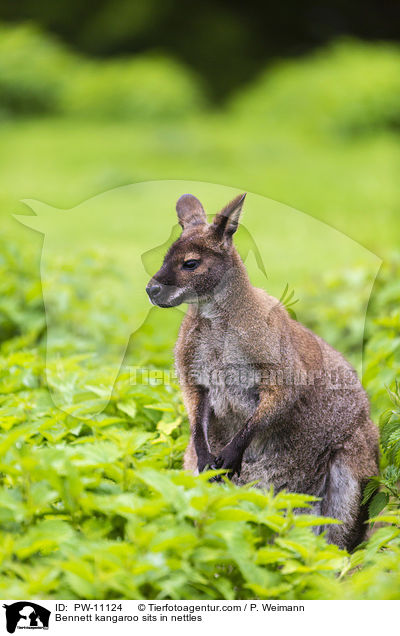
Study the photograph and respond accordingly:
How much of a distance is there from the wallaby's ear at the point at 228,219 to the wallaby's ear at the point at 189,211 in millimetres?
111

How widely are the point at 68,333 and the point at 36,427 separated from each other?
2.26 meters

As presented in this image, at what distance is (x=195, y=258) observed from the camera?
2.96 m

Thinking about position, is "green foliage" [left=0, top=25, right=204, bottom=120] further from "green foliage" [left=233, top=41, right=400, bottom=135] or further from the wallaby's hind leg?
the wallaby's hind leg

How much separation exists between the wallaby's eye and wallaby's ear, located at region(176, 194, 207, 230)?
0.15 meters

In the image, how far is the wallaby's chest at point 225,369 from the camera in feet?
10.5

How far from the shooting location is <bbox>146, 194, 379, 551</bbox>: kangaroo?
9.84 feet

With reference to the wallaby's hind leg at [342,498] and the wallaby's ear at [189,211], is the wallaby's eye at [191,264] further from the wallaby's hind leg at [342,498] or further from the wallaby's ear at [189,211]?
the wallaby's hind leg at [342,498]

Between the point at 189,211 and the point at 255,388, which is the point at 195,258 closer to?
the point at 189,211

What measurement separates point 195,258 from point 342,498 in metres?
1.21

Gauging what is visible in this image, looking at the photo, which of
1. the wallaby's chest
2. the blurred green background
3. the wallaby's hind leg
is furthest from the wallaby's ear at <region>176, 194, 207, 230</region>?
the blurred green background
